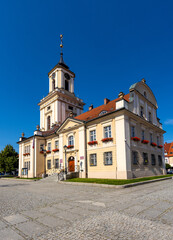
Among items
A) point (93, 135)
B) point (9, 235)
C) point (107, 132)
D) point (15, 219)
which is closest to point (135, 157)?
point (107, 132)

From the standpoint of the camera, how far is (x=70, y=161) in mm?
25859

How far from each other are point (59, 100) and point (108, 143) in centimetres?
1985

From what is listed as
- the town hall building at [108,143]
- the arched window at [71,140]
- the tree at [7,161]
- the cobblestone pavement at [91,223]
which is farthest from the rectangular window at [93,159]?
the tree at [7,161]

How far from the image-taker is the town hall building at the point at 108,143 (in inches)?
775

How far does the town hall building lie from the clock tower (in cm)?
280

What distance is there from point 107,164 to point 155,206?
13529 millimetres

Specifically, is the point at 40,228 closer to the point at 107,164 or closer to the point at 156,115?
the point at 107,164

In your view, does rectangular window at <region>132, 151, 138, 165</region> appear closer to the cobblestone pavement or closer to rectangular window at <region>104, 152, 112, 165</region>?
rectangular window at <region>104, 152, 112, 165</region>

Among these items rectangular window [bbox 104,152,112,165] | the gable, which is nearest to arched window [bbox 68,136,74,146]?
the gable

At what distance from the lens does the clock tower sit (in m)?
37.2

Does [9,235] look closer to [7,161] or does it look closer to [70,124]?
[70,124]

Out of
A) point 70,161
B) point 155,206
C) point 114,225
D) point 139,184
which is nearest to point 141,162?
point 139,184

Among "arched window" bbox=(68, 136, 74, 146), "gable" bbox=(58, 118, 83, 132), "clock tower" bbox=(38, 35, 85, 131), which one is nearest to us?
"gable" bbox=(58, 118, 83, 132)

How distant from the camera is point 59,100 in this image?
123 feet
